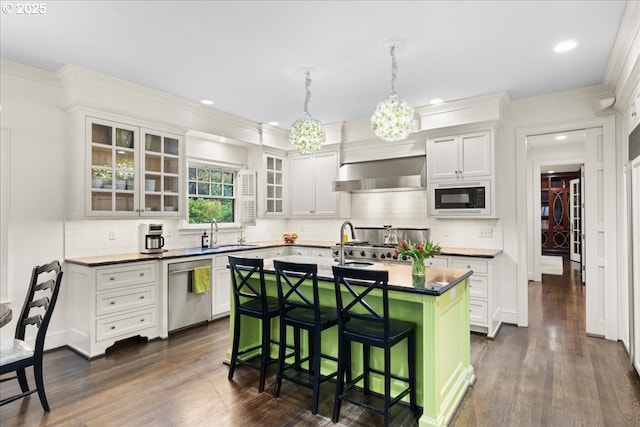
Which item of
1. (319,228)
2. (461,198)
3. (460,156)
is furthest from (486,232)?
(319,228)

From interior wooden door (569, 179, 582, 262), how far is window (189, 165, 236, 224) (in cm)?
808

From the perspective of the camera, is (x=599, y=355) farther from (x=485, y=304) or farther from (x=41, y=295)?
(x=41, y=295)

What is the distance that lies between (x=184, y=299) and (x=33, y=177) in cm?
203

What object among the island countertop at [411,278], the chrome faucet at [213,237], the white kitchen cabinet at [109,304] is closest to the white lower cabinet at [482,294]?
the island countertop at [411,278]

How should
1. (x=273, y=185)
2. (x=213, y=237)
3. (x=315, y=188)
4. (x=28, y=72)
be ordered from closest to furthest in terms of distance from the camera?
(x=28, y=72)
(x=213, y=237)
(x=315, y=188)
(x=273, y=185)

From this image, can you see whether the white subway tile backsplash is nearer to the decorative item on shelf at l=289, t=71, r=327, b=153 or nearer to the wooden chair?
the wooden chair

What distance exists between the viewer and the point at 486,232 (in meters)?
4.78

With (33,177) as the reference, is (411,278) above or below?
below

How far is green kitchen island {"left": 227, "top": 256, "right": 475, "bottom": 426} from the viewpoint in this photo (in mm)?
2352

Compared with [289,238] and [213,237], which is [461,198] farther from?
[213,237]

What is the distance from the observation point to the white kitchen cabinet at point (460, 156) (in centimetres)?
446

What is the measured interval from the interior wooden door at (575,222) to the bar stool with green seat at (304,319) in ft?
27.3

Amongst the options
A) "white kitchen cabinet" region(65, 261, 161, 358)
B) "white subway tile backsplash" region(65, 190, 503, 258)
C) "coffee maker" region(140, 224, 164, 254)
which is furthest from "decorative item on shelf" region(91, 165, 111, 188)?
"white kitchen cabinet" region(65, 261, 161, 358)

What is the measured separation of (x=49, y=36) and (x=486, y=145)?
462cm
